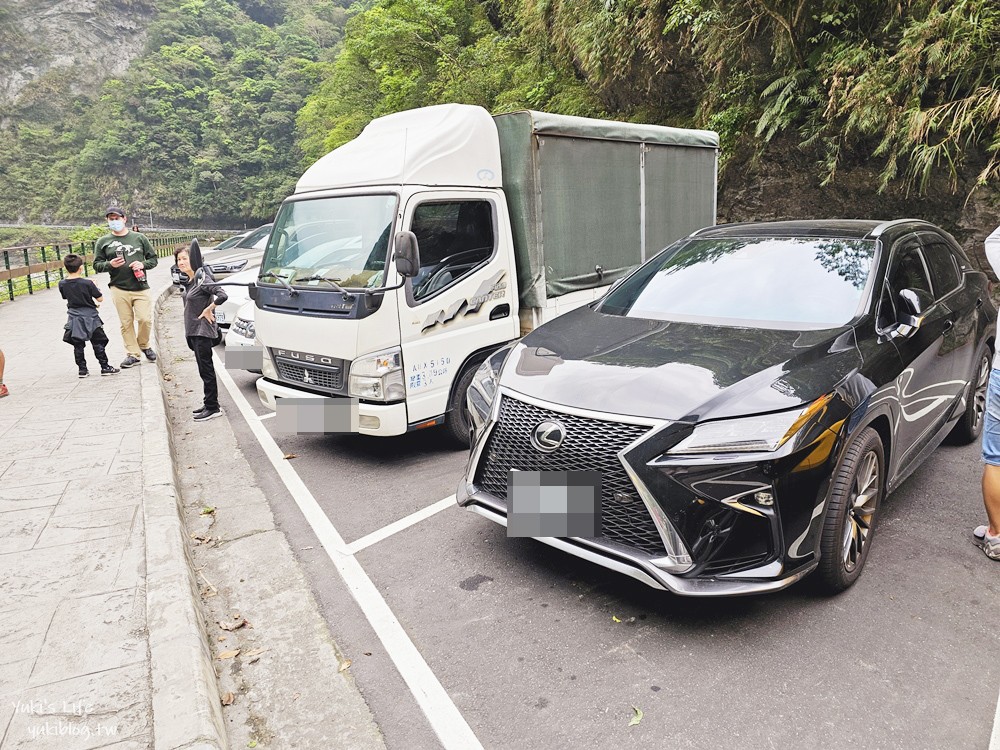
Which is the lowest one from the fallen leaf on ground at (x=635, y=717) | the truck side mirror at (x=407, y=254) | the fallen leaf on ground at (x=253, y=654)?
the fallen leaf on ground at (x=253, y=654)

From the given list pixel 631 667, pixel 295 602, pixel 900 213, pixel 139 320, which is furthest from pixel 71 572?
pixel 900 213

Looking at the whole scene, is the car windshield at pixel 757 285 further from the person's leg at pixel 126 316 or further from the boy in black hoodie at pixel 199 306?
the person's leg at pixel 126 316

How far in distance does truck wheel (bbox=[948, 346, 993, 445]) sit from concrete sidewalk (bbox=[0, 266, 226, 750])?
518 centimetres

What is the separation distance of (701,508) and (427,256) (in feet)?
10.0

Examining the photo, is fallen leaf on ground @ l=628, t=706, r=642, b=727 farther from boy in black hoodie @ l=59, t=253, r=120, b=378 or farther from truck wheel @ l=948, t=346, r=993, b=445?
boy in black hoodie @ l=59, t=253, r=120, b=378

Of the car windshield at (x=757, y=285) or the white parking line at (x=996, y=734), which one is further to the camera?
the car windshield at (x=757, y=285)

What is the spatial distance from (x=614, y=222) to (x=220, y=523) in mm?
4249

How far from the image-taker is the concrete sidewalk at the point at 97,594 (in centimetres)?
256

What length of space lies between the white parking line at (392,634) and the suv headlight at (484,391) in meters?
0.98

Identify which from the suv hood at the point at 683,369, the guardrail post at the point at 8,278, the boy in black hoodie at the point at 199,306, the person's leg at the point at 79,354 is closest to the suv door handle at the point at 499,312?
the suv hood at the point at 683,369

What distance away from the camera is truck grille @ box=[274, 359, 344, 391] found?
504 centimetres

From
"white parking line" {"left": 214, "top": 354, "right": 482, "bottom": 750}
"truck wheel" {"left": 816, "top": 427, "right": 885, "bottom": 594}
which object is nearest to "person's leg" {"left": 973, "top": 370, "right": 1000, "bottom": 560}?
"truck wheel" {"left": 816, "top": 427, "right": 885, "bottom": 594}

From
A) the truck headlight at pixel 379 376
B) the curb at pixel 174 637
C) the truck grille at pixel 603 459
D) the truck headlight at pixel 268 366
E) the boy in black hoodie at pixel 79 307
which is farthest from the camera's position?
the boy in black hoodie at pixel 79 307

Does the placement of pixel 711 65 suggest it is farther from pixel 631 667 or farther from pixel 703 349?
pixel 631 667
